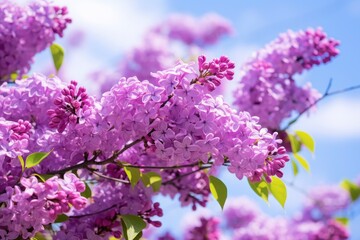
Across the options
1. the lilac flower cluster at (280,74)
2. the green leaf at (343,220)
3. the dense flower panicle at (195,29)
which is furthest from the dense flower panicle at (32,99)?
the dense flower panicle at (195,29)

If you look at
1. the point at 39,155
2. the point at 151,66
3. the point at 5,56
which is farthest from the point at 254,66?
the point at 151,66

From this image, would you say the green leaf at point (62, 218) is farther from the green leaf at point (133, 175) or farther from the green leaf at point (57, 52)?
the green leaf at point (57, 52)

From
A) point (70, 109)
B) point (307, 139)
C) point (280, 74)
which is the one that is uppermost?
point (280, 74)

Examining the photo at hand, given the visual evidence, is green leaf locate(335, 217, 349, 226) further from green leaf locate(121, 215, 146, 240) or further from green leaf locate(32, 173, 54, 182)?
green leaf locate(32, 173, 54, 182)

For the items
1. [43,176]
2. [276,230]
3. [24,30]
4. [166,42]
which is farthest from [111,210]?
[166,42]

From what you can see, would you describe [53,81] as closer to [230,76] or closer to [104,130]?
[104,130]

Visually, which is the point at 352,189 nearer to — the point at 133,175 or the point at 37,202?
the point at 133,175
